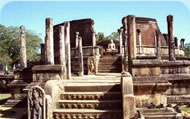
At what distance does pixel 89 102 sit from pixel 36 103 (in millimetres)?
1490

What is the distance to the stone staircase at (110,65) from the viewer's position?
15.6 metres

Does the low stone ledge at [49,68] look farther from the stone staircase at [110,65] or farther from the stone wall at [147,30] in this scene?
the stone wall at [147,30]

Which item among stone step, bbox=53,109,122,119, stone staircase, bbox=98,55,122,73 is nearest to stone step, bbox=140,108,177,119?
stone step, bbox=53,109,122,119

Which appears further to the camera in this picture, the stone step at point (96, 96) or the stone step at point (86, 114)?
the stone step at point (96, 96)

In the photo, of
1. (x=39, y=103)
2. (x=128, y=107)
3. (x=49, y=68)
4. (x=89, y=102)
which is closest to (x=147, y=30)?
(x=49, y=68)

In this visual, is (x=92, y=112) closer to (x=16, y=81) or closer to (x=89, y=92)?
(x=89, y=92)

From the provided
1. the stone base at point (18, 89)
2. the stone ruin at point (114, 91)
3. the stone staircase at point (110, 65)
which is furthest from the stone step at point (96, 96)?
the stone staircase at point (110, 65)

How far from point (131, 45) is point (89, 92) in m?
2.10

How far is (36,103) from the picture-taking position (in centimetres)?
539

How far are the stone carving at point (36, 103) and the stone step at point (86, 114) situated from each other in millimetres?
571

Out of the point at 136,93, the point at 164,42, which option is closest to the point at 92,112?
the point at 136,93

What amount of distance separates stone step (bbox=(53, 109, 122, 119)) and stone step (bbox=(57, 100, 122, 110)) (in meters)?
0.27

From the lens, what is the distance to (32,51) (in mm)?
41656

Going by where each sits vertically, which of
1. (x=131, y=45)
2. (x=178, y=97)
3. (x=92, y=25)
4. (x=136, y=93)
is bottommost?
(x=178, y=97)
